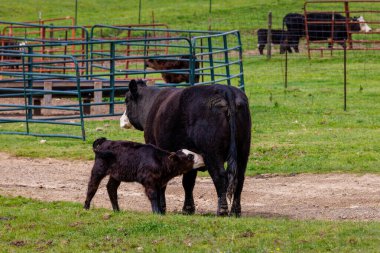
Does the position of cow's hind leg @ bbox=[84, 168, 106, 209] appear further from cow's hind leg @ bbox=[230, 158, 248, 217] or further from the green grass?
cow's hind leg @ bbox=[230, 158, 248, 217]

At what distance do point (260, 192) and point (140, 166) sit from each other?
8.53ft

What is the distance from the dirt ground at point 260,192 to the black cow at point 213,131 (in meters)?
0.64

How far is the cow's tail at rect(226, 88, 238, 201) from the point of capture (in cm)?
→ 1069

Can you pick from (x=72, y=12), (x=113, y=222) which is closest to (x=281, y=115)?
(x=113, y=222)

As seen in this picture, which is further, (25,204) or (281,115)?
(281,115)

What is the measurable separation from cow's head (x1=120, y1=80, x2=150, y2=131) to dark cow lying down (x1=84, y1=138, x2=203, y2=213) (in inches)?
70.9

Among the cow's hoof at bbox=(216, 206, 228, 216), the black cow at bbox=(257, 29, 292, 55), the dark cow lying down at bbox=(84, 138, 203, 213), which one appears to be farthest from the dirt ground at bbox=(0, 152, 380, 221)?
the black cow at bbox=(257, 29, 292, 55)

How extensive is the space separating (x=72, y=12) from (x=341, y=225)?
1632 inches

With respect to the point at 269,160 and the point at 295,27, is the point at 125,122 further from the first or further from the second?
the point at 295,27

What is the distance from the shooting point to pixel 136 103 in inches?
510

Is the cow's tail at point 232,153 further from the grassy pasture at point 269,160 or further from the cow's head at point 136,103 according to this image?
the cow's head at point 136,103

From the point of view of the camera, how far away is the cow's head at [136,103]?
1286 centimetres

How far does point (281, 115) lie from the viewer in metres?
20.2

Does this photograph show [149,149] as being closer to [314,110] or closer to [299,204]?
[299,204]
